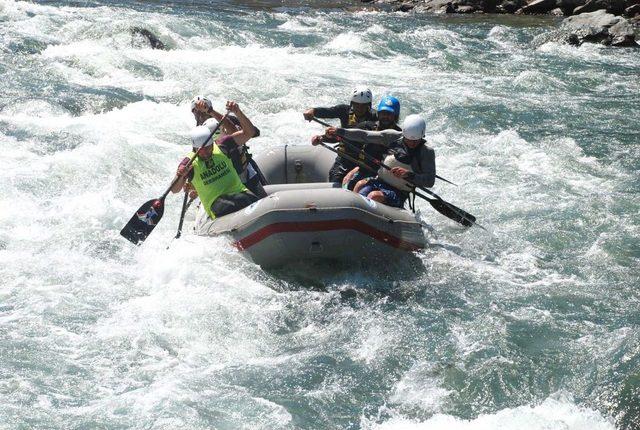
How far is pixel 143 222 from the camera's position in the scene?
837cm

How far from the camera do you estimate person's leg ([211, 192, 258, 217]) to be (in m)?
8.06

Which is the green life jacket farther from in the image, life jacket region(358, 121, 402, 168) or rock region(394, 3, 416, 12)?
rock region(394, 3, 416, 12)

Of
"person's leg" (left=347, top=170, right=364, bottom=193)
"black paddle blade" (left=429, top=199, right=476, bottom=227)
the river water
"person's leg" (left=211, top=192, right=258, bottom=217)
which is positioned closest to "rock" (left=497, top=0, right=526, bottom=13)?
the river water

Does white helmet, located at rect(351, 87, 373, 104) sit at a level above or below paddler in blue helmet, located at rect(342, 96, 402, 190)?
above

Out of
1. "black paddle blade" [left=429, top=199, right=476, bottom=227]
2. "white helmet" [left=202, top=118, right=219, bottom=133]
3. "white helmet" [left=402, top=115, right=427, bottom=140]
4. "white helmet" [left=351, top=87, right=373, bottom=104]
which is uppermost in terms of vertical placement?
"white helmet" [left=351, top=87, right=373, bottom=104]

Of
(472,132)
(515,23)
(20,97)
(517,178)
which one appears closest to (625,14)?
(515,23)

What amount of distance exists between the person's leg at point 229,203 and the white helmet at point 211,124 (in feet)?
2.18

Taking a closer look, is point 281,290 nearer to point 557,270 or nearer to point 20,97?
point 557,270

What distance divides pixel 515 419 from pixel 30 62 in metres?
12.8

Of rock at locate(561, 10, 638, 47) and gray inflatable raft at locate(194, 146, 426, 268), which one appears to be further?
rock at locate(561, 10, 638, 47)

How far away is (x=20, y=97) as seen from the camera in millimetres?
13562

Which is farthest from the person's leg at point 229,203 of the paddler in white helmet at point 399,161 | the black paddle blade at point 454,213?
the black paddle blade at point 454,213

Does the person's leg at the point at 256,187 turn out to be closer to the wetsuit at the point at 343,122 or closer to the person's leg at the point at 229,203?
the person's leg at the point at 229,203

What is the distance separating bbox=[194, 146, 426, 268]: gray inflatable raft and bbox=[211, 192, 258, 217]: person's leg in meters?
0.12
